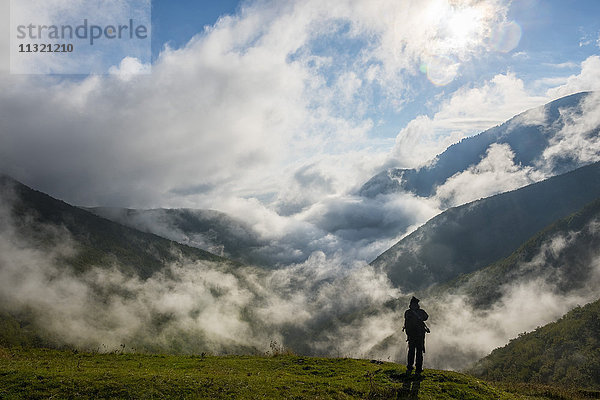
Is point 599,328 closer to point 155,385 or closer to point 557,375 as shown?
point 557,375

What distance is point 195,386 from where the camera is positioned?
1836cm

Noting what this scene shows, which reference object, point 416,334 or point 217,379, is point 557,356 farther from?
point 217,379

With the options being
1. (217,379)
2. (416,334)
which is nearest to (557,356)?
(416,334)

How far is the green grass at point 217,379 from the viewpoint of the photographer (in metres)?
17.0

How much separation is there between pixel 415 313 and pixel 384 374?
5049 mm

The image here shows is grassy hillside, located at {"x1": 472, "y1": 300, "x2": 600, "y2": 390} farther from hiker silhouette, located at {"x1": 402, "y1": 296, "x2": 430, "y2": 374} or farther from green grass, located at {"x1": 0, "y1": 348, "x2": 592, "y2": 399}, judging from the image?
hiker silhouette, located at {"x1": 402, "y1": 296, "x2": 430, "y2": 374}

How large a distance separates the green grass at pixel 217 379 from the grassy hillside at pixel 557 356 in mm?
83022

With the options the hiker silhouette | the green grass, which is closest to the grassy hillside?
the green grass

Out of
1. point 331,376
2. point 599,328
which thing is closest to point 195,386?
point 331,376

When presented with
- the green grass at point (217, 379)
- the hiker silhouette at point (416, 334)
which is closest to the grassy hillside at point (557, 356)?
the green grass at point (217, 379)

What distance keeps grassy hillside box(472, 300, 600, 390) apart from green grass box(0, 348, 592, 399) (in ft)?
272

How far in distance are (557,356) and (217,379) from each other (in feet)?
451

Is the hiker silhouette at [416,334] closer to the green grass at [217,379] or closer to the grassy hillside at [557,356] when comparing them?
the green grass at [217,379]

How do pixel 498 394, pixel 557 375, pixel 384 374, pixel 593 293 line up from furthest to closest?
pixel 593 293 < pixel 557 375 < pixel 384 374 < pixel 498 394
